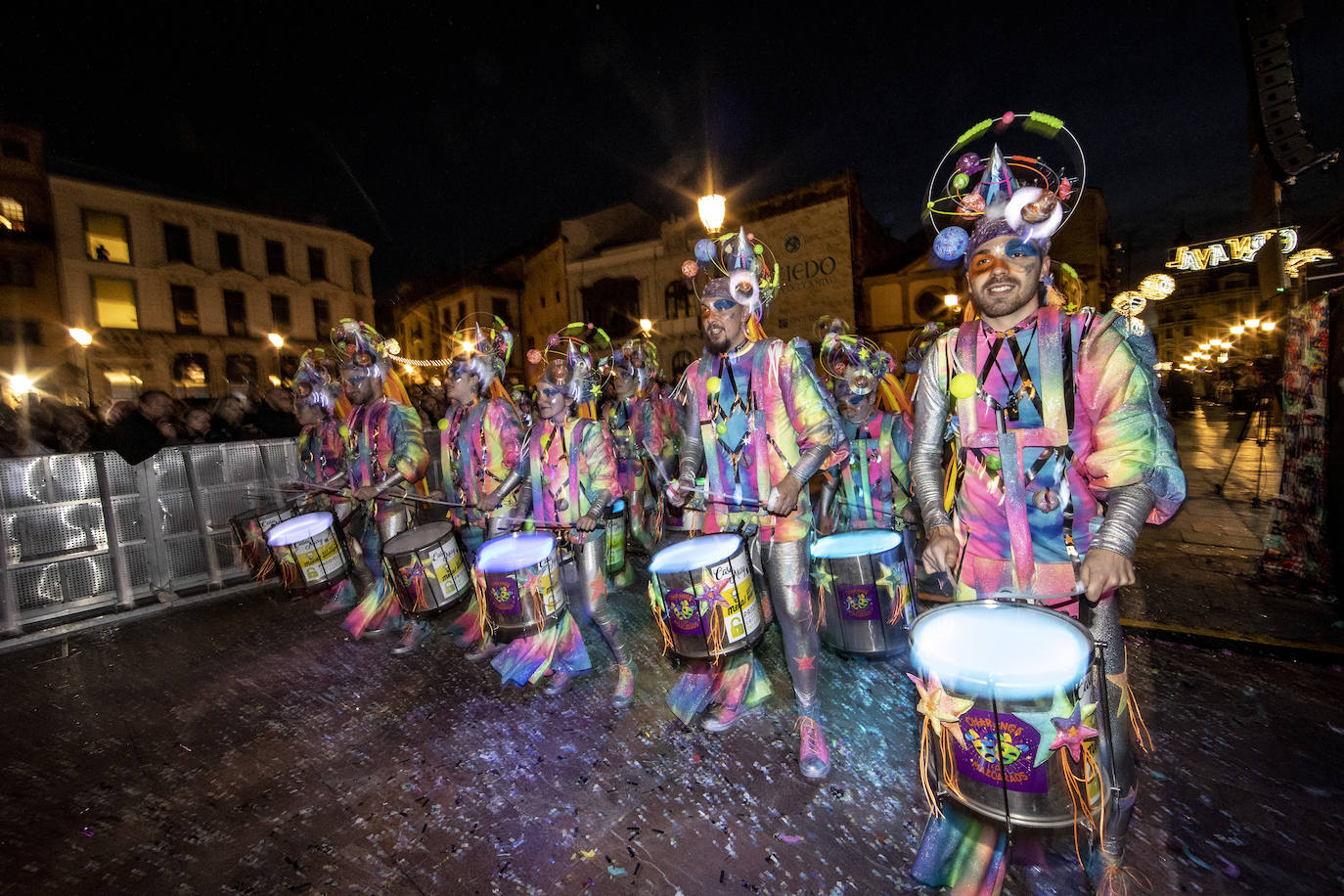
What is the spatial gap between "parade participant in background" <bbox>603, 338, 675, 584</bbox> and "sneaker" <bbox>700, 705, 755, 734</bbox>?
3.53 metres

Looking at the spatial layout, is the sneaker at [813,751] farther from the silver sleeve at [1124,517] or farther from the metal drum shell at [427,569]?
the metal drum shell at [427,569]

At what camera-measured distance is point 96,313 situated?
22.5m

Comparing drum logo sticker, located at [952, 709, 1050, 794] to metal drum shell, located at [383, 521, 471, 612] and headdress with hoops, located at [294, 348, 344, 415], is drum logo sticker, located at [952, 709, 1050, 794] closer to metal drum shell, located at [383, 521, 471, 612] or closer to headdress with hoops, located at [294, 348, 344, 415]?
metal drum shell, located at [383, 521, 471, 612]

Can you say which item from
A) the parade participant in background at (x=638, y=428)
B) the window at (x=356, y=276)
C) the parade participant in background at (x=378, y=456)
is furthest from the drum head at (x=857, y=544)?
the window at (x=356, y=276)

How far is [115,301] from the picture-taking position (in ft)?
75.3

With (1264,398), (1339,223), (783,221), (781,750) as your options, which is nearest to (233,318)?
(783,221)

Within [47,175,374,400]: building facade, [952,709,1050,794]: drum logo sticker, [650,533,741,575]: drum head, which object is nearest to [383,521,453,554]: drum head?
[650,533,741,575]: drum head

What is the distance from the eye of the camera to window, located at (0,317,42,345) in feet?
67.3

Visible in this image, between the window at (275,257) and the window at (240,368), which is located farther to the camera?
the window at (275,257)

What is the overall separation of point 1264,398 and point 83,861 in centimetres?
1577

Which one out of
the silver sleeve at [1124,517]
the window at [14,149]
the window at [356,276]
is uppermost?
the window at [14,149]

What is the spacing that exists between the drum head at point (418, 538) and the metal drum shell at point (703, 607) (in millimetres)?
1932

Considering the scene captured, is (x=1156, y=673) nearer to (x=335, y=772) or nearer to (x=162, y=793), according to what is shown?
(x=335, y=772)

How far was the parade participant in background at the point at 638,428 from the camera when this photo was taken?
7008 mm
